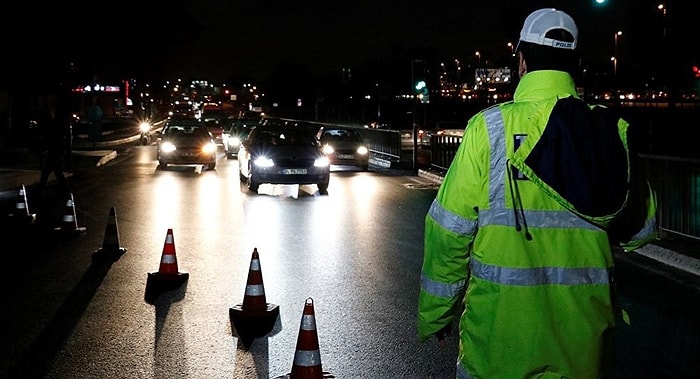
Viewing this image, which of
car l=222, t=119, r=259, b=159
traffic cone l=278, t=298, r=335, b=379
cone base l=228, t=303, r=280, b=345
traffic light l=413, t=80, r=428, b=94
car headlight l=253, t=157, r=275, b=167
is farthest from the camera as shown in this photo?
car l=222, t=119, r=259, b=159

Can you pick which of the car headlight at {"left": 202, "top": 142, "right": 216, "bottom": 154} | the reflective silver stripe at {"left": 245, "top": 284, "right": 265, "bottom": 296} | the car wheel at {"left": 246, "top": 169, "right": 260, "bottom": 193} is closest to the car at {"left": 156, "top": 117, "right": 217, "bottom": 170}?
the car headlight at {"left": 202, "top": 142, "right": 216, "bottom": 154}

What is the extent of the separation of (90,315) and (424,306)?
6241 millimetres

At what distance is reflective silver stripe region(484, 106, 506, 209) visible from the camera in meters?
3.10

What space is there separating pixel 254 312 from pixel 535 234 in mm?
5464

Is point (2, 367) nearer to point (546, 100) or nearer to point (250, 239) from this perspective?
point (546, 100)

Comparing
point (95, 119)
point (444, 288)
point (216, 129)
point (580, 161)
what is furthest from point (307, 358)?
point (216, 129)

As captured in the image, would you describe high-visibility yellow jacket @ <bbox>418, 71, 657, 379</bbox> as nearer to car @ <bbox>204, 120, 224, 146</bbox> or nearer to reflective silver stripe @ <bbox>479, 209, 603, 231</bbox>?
reflective silver stripe @ <bbox>479, 209, 603, 231</bbox>

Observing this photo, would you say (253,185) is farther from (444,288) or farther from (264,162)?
(444,288)

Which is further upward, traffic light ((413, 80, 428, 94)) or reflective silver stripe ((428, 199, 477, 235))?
traffic light ((413, 80, 428, 94))

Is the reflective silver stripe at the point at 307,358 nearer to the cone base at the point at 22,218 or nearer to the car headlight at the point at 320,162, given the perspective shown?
the cone base at the point at 22,218

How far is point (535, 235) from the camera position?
3053 millimetres

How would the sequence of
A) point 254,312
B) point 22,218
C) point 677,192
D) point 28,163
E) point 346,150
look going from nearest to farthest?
1. point 254,312
2. point 677,192
3. point 22,218
4. point 346,150
5. point 28,163

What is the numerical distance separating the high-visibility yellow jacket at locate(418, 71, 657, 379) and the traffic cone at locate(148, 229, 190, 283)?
7304 mm

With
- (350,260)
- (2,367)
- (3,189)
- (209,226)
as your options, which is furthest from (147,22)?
(2,367)
